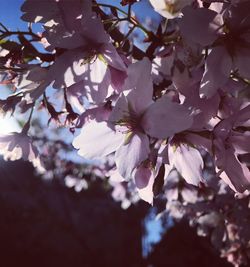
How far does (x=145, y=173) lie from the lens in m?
1.19

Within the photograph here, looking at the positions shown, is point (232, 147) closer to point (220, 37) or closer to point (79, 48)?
point (220, 37)

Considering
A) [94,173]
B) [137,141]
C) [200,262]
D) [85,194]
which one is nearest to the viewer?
[137,141]

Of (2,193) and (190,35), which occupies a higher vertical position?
(190,35)

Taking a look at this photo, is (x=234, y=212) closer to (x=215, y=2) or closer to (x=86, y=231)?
(x=215, y=2)

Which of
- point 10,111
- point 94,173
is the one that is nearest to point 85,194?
point 94,173

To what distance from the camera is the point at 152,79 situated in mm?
1093

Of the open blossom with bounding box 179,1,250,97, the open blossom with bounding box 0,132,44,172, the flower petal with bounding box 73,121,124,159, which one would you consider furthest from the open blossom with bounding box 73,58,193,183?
the open blossom with bounding box 0,132,44,172

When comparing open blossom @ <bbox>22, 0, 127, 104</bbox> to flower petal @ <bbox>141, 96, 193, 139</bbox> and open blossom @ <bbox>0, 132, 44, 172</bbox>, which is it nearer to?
flower petal @ <bbox>141, 96, 193, 139</bbox>

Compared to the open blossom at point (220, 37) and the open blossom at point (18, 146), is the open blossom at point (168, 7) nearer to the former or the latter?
the open blossom at point (220, 37)

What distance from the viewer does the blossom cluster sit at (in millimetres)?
980

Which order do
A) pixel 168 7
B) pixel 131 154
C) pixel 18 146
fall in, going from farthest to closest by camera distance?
pixel 18 146
pixel 131 154
pixel 168 7

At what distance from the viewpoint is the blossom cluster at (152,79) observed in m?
0.98

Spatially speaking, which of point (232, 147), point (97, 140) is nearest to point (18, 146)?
point (97, 140)

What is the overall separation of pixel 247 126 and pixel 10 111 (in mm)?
861
